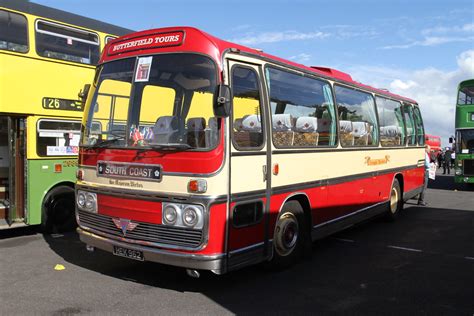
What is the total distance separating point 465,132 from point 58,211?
A: 16.0m

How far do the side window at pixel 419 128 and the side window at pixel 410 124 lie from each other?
34 cm

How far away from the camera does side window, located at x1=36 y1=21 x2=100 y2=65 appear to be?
790 centimetres

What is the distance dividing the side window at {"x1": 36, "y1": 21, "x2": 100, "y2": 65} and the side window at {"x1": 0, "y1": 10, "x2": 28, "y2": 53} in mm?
240

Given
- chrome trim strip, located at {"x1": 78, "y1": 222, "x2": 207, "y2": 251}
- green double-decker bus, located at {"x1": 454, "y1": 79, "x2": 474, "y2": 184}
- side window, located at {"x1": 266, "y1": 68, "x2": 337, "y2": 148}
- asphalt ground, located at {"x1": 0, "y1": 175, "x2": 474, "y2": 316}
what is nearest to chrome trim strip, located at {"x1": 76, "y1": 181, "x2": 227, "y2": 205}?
chrome trim strip, located at {"x1": 78, "y1": 222, "x2": 207, "y2": 251}

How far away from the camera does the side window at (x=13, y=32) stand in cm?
733

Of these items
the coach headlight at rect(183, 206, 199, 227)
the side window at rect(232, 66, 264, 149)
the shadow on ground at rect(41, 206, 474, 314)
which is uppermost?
the side window at rect(232, 66, 264, 149)

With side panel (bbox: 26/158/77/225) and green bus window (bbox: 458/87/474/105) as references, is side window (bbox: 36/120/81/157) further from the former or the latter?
green bus window (bbox: 458/87/474/105)

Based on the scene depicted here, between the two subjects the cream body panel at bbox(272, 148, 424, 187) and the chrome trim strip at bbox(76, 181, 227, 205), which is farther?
the cream body panel at bbox(272, 148, 424, 187)

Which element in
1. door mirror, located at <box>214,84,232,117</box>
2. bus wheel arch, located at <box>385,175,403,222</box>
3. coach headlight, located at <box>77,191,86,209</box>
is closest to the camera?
door mirror, located at <box>214,84,232,117</box>

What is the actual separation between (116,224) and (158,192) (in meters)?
0.76

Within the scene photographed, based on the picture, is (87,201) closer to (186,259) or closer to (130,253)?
(130,253)

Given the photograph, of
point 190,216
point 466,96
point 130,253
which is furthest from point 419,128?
point 130,253

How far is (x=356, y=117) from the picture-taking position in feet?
26.9

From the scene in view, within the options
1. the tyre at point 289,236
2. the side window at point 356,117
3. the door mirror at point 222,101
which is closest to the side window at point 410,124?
the side window at point 356,117
